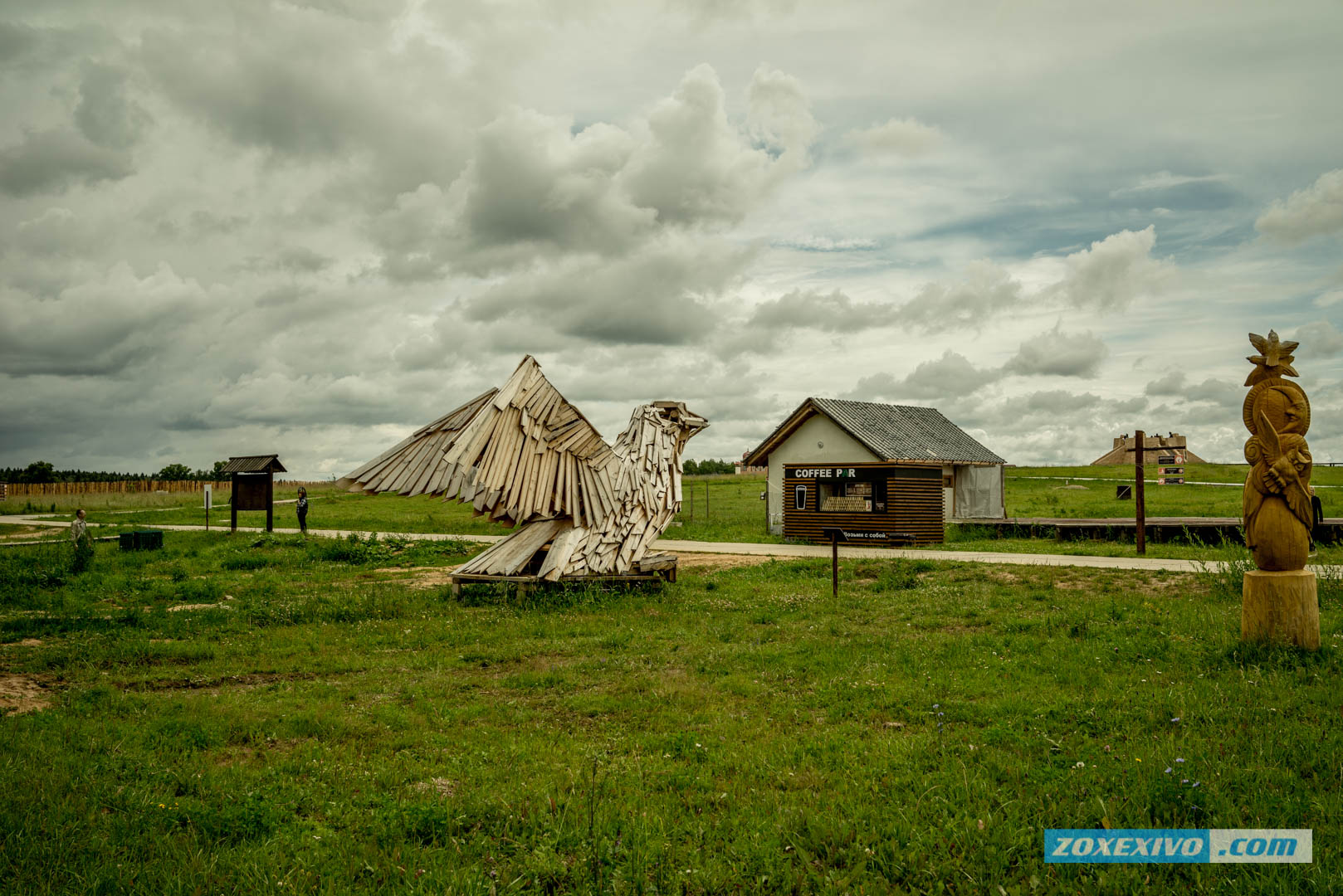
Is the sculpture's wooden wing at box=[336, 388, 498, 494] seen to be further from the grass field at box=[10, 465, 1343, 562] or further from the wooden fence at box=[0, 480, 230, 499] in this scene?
the wooden fence at box=[0, 480, 230, 499]

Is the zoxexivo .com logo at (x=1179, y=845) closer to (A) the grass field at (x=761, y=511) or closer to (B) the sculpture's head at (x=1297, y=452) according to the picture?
(B) the sculpture's head at (x=1297, y=452)

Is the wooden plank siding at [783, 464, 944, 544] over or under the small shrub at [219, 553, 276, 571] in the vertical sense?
over

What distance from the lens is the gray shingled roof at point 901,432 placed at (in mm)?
27922

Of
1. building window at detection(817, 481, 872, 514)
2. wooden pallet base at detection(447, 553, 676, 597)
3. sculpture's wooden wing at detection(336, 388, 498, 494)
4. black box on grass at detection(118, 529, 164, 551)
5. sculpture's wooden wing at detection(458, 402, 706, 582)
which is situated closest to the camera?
sculpture's wooden wing at detection(336, 388, 498, 494)

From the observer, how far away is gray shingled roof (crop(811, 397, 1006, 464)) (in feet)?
91.5

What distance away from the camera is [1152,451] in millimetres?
19938

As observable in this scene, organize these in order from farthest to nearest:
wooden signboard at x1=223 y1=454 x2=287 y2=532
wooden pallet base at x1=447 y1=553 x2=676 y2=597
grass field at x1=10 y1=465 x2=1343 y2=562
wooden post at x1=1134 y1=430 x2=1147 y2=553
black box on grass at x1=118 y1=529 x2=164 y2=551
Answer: wooden signboard at x1=223 y1=454 x2=287 y2=532 < black box on grass at x1=118 y1=529 x2=164 y2=551 < grass field at x1=10 y1=465 x2=1343 y2=562 < wooden post at x1=1134 y1=430 x2=1147 y2=553 < wooden pallet base at x1=447 y1=553 x2=676 y2=597

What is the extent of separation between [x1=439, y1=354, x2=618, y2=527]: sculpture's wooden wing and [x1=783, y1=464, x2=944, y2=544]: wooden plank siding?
13.3m

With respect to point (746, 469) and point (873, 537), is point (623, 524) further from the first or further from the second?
point (746, 469)

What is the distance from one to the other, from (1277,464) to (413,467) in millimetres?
12505

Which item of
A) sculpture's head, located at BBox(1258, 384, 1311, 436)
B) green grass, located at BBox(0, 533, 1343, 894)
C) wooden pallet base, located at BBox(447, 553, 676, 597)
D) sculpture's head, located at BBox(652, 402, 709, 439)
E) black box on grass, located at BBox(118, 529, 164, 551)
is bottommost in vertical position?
green grass, located at BBox(0, 533, 1343, 894)

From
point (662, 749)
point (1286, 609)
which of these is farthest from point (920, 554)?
point (662, 749)

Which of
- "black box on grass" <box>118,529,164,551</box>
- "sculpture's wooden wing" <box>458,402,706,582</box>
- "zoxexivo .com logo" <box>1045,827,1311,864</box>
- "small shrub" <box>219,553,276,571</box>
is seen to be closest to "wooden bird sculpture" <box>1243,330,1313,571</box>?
"zoxexivo .com logo" <box>1045,827,1311,864</box>

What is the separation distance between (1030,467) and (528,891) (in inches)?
3195
